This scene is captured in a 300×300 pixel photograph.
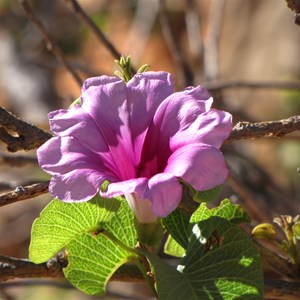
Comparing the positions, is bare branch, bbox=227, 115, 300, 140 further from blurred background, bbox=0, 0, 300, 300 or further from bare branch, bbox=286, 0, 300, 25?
blurred background, bbox=0, 0, 300, 300

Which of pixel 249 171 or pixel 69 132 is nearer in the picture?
pixel 69 132

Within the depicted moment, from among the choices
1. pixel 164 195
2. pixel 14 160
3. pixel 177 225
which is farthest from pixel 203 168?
pixel 14 160

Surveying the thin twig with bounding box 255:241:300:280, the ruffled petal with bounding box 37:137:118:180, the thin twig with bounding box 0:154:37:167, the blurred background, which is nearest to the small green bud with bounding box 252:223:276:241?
the thin twig with bounding box 255:241:300:280

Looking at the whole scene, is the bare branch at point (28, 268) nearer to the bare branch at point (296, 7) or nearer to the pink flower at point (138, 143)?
the pink flower at point (138, 143)

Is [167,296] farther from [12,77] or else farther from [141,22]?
[141,22]

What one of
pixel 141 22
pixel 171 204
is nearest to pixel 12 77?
pixel 141 22
